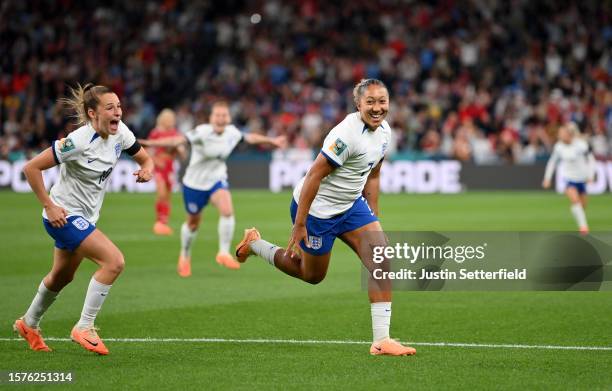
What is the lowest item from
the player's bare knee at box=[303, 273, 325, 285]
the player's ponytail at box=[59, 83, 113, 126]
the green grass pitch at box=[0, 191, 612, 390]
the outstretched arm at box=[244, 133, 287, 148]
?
the green grass pitch at box=[0, 191, 612, 390]

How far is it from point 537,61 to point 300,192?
87.8 ft

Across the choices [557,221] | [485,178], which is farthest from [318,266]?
[485,178]

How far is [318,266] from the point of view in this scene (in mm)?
8750

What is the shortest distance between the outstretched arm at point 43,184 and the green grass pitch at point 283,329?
43.1 inches

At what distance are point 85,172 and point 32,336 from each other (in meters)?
1.42

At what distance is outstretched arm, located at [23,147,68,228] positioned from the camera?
815cm

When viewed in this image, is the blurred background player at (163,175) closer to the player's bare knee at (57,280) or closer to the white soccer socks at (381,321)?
the player's bare knee at (57,280)

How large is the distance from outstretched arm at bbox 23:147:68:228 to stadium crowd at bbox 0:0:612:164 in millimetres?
23070

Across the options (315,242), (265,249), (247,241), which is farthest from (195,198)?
(315,242)

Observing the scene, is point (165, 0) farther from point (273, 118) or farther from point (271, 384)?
point (271, 384)

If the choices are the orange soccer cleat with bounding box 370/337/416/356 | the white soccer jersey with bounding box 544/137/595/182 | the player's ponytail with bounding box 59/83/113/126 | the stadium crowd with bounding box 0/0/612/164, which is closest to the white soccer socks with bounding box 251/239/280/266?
the orange soccer cleat with bounding box 370/337/416/356

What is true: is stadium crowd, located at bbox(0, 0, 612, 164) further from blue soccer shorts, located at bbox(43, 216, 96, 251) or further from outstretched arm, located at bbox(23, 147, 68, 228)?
outstretched arm, located at bbox(23, 147, 68, 228)

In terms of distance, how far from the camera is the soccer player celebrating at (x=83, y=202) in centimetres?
825

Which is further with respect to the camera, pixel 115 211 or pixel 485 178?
pixel 485 178
